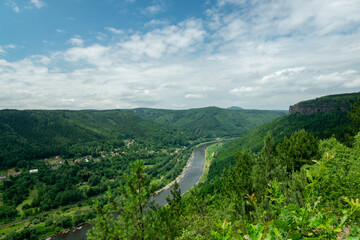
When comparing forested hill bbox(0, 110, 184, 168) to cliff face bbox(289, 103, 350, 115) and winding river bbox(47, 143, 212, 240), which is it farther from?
cliff face bbox(289, 103, 350, 115)

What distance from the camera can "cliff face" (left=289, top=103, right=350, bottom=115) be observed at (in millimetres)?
96081

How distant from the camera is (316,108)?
109m

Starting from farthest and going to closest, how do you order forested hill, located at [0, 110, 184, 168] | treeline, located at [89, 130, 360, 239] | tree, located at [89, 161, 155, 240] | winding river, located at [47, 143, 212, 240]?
forested hill, located at [0, 110, 184, 168] → winding river, located at [47, 143, 212, 240] → tree, located at [89, 161, 155, 240] → treeline, located at [89, 130, 360, 239]

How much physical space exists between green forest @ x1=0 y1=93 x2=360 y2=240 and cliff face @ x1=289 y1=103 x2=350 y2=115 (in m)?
2.51

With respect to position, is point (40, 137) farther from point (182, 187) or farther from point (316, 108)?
point (316, 108)

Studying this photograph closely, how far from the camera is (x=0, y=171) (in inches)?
3873

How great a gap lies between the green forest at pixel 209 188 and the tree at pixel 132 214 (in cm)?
6

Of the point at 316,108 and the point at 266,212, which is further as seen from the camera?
the point at 316,108

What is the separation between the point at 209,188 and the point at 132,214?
48.0 m

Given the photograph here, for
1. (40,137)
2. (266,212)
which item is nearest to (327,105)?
(266,212)

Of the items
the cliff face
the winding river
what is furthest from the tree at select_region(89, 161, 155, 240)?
the cliff face

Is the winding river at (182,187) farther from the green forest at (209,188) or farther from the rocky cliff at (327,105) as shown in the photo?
the rocky cliff at (327,105)

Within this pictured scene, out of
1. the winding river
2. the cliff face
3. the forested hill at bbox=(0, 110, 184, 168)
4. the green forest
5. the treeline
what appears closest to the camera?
the treeline

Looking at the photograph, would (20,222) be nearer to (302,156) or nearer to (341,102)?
(302,156)
